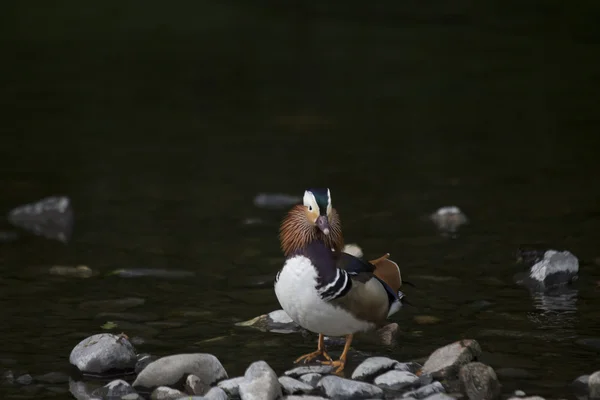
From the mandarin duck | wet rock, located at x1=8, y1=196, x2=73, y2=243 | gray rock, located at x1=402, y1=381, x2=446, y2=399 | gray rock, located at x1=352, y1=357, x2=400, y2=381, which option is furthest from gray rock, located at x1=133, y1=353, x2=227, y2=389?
wet rock, located at x1=8, y1=196, x2=73, y2=243

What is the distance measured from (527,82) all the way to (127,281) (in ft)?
37.8

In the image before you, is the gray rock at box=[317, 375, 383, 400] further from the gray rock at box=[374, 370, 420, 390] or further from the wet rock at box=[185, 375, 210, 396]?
the wet rock at box=[185, 375, 210, 396]

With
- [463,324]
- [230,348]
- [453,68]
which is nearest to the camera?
[230,348]

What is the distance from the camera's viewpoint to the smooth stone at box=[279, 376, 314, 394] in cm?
640

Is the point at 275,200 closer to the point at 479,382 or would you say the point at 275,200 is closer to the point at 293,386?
the point at 293,386

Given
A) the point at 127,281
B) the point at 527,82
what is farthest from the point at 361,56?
the point at 127,281

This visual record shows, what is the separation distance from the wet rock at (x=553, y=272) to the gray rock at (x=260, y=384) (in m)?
3.12

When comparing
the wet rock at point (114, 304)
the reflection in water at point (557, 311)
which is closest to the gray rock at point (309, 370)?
the reflection in water at point (557, 311)

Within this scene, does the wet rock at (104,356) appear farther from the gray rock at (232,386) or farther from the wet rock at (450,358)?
the wet rock at (450,358)

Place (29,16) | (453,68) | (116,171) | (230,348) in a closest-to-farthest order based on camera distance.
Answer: (230,348) < (116,171) < (453,68) < (29,16)

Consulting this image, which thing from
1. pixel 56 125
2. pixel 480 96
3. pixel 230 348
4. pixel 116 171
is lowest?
pixel 230 348

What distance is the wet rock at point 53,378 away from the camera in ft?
22.0

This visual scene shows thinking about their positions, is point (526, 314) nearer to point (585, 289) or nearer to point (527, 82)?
point (585, 289)

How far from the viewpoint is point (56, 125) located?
15.3m
